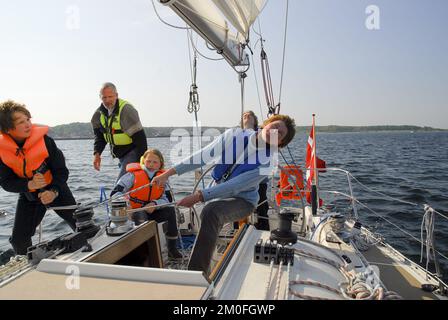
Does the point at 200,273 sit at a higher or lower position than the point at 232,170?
lower

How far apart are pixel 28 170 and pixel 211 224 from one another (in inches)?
68.4

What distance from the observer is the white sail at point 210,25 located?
8.11 feet

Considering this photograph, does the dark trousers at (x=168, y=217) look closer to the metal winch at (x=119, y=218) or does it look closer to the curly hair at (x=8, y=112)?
the metal winch at (x=119, y=218)

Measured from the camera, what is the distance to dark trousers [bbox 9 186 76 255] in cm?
280

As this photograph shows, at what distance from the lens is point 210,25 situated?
3014 millimetres

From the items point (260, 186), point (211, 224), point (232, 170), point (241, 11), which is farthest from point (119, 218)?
point (260, 186)

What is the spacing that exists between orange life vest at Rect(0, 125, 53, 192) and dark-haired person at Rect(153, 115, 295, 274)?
1210 mm

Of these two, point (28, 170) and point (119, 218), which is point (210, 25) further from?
point (28, 170)

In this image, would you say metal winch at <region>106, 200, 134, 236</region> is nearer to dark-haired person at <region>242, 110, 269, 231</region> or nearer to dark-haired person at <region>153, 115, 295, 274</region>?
dark-haired person at <region>153, 115, 295, 274</region>

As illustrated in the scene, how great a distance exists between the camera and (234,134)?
246 centimetres

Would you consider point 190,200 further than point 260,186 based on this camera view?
No
